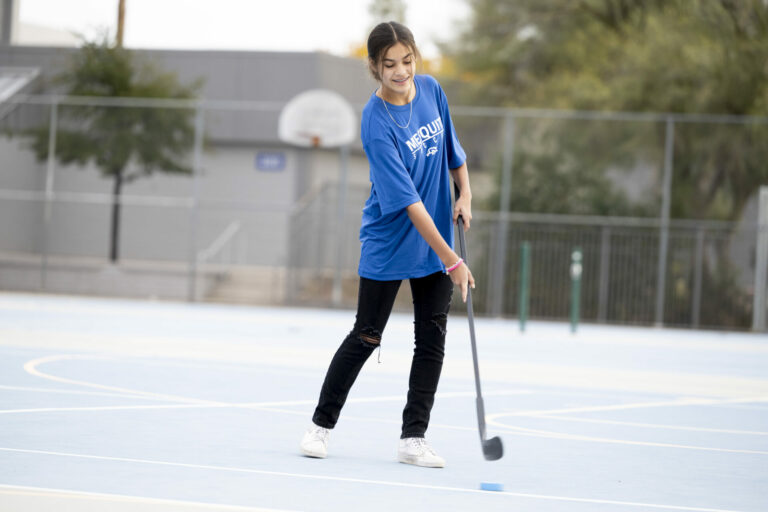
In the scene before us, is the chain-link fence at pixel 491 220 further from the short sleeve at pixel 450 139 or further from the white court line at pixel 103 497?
the white court line at pixel 103 497

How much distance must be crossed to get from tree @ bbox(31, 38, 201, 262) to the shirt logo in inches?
681

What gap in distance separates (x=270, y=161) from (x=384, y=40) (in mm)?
22861

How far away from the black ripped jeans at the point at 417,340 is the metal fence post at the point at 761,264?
45.2 ft

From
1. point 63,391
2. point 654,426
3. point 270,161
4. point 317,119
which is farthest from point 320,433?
point 270,161

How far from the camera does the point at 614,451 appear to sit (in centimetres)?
541

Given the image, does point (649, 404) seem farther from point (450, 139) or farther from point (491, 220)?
point (491, 220)

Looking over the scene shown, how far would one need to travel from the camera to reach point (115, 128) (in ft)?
72.1

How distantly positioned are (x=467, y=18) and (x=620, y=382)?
1921 centimetres

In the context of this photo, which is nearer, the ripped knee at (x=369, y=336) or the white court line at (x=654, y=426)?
the ripped knee at (x=369, y=336)

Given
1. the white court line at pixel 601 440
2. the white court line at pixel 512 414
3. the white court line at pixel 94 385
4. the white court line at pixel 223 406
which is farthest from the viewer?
the white court line at pixel 94 385

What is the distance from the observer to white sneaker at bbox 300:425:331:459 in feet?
15.8

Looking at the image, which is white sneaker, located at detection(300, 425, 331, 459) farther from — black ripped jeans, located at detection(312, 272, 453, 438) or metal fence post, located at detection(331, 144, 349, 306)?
metal fence post, located at detection(331, 144, 349, 306)

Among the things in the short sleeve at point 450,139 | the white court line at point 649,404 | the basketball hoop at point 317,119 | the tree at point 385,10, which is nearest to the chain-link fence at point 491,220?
the basketball hoop at point 317,119

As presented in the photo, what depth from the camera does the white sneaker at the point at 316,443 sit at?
189 inches
